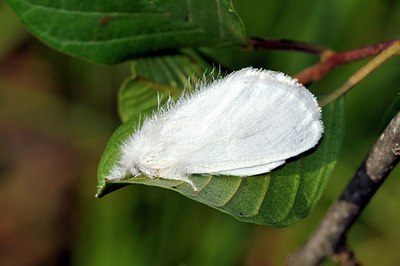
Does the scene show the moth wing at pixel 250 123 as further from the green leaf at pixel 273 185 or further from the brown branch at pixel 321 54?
the brown branch at pixel 321 54

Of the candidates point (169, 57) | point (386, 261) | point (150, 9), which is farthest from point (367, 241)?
point (150, 9)

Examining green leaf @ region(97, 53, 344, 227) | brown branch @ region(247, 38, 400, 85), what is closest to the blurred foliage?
brown branch @ region(247, 38, 400, 85)

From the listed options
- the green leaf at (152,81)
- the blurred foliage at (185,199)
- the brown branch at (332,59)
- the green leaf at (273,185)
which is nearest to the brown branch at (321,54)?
the brown branch at (332,59)

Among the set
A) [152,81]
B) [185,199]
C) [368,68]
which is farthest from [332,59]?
[185,199]

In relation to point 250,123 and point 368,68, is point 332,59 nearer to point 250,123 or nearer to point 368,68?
point 368,68

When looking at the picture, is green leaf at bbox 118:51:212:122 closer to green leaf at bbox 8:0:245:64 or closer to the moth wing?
green leaf at bbox 8:0:245:64

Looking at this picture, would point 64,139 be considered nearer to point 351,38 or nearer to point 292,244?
point 292,244
